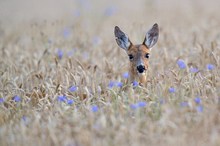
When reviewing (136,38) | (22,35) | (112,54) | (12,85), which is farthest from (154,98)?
(22,35)

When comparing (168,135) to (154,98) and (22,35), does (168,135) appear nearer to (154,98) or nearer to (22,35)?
(154,98)

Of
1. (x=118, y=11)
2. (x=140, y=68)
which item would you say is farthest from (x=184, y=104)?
(x=118, y=11)

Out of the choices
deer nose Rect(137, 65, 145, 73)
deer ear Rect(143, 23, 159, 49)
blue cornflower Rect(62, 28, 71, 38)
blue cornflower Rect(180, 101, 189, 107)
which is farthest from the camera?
blue cornflower Rect(62, 28, 71, 38)

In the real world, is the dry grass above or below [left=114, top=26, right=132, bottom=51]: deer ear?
below

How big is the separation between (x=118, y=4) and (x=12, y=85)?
10973 mm

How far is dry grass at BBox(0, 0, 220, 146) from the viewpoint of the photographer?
5.73m

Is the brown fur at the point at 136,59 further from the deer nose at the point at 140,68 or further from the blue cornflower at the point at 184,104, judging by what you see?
the blue cornflower at the point at 184,104

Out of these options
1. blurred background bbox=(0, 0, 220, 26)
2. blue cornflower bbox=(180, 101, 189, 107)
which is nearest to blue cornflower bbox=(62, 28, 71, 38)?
blurred background bbox=(0, 0, 220, 26)

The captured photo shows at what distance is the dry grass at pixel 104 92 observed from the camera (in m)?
5.73

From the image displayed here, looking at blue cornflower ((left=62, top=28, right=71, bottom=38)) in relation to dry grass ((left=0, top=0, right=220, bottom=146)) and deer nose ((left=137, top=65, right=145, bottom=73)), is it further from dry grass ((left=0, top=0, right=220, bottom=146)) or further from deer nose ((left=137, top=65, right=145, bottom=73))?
deer nose ((left=137, top=65, right=145, bottom=73))

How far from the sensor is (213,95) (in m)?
6.70

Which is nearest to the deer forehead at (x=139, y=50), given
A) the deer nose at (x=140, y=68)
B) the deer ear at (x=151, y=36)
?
the deer ear at (x=151, y=36)

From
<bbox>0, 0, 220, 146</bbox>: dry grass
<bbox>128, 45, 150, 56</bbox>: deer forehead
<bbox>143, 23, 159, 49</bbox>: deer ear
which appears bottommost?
<bbox>0, 0, 220, 146</bbox>: dry grass

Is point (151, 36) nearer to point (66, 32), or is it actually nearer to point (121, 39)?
point (121, 39)
